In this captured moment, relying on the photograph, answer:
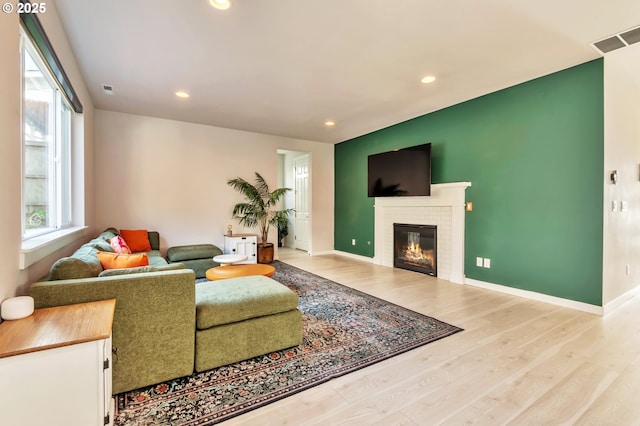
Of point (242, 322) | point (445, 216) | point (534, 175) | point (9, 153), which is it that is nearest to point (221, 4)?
point (9, 153)

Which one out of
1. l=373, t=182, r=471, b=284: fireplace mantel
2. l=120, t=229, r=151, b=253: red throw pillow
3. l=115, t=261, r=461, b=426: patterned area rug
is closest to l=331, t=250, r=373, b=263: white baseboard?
l=373, t=182, r=471, b=284: fireplace mantel

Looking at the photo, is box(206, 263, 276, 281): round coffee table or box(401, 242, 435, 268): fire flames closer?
box(206, 263, 276, 281): round coffee table

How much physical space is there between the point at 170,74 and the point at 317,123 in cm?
258

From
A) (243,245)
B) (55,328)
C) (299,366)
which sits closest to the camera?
(55,328)

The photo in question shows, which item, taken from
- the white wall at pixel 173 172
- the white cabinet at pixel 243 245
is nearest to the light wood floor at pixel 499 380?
the white cabinet at pixel 243 245

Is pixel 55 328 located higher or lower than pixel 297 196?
lower

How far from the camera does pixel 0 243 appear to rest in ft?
4.40

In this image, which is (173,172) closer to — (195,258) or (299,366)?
(195,258)

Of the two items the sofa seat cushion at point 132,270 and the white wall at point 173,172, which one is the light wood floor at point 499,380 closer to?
the sofa seat cushion at point 132,270

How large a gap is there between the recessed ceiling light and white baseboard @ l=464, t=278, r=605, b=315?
14.2 feet

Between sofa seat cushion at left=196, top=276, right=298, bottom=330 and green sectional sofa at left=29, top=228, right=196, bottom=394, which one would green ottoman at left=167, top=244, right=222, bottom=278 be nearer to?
sofa seat cushion at left=196, top=276, right=298, bottom=330

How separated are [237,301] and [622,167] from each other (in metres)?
4.38

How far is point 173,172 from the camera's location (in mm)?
5168

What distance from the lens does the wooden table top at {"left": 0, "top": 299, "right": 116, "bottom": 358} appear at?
1.10 m
